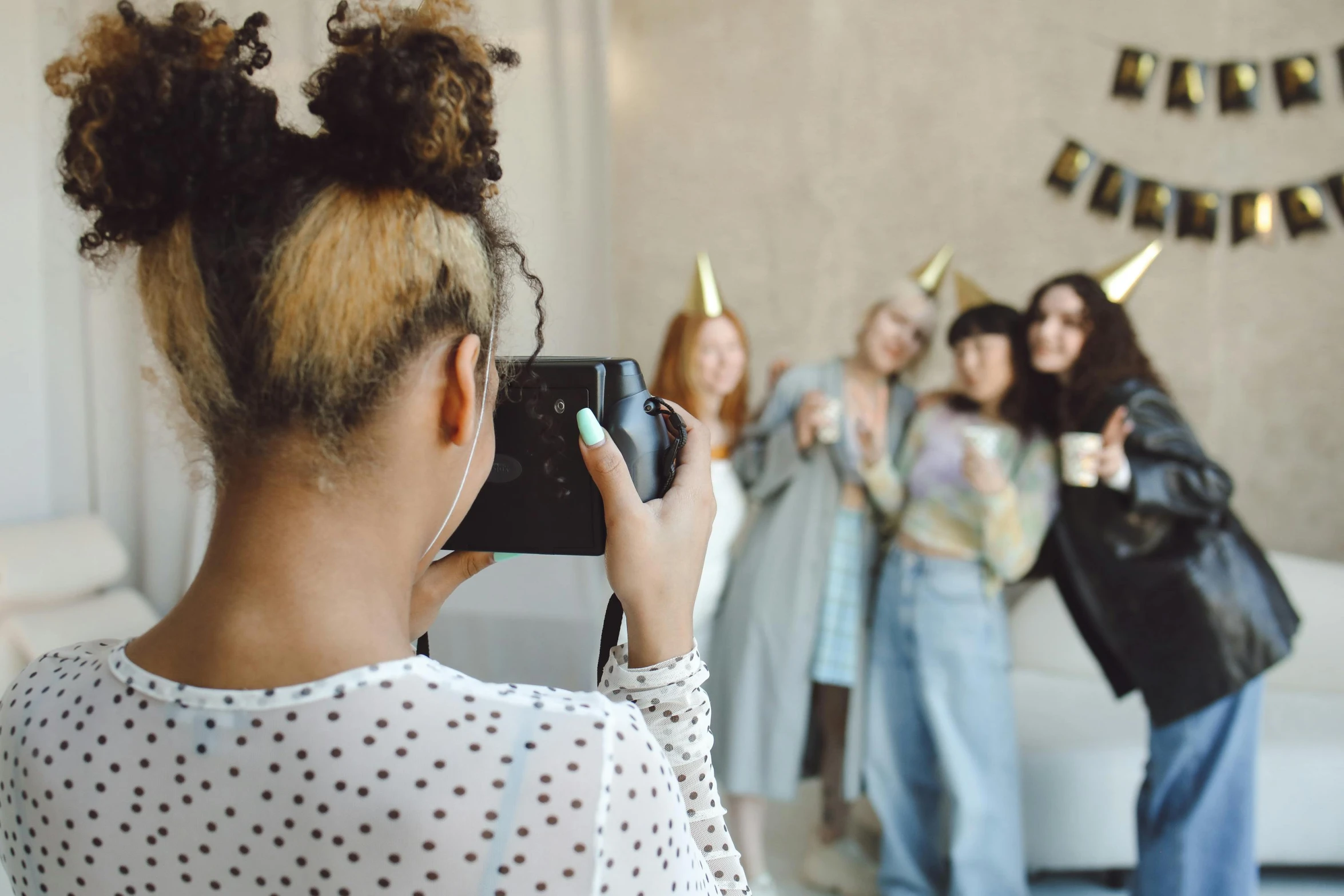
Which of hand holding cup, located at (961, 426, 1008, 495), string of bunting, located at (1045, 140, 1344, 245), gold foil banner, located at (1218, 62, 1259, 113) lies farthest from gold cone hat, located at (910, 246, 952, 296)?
gold foil banner, located at (1218, 62, 1259, 113)

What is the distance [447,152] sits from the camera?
1.40ft

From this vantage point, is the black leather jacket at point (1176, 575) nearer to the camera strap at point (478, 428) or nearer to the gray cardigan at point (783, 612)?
the gray cardigan at point (783, 612)

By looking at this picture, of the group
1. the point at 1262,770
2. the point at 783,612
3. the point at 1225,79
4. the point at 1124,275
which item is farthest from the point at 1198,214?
the point at 783,612

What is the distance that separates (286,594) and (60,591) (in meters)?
1.74

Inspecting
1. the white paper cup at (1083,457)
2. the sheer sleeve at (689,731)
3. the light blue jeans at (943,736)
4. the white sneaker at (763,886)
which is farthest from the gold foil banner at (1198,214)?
the sheer sleeve at (689,731)

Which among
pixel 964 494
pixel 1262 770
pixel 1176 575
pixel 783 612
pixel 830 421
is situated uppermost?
pixel 830 421

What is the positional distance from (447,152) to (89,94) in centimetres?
15

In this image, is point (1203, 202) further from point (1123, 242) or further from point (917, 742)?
point (917, 742)

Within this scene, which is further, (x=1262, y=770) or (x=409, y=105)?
(x=1262, y=770)

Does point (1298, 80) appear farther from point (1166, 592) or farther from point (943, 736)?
point (943, 736)

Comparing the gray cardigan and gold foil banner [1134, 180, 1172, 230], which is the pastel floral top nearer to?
the gray cardigan

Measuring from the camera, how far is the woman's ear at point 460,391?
17.5 inches

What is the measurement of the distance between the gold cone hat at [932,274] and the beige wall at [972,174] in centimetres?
66

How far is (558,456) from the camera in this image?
24.3 inches
